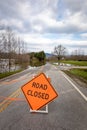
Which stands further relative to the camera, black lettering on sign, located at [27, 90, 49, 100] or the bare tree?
the bare tree

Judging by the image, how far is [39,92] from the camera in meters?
7.18

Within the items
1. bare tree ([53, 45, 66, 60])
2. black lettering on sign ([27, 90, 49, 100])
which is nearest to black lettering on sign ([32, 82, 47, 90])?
black lettering on sign ([27, 90, 49, 100])

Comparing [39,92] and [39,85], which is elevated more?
[39,85]

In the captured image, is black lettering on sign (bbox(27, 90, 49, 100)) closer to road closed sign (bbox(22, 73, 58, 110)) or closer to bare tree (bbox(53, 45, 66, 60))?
road closed sign (bbox(22, 73, 58, 110))

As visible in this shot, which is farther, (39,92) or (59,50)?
(59,50)

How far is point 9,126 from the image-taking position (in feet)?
18.0

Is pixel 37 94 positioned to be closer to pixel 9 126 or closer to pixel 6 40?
pixel 9 126

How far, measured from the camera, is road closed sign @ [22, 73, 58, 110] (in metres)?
7.16

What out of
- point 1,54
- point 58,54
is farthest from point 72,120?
point 58,54

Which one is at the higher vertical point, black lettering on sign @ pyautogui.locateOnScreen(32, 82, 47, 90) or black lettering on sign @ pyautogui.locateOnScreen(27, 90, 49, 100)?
black lettering on sign @ pyautogui.locateOnScreen(32, 82, 47, 90)

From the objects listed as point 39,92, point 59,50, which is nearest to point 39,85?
point 39,92

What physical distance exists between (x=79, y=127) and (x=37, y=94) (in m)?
2.23

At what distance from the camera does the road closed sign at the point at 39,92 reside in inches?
282

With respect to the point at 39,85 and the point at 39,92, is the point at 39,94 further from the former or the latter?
the point at 39,85
